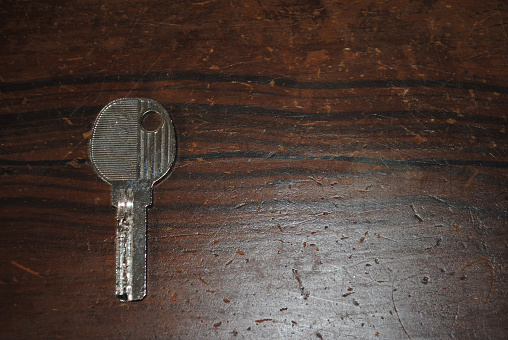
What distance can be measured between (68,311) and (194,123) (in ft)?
1.43

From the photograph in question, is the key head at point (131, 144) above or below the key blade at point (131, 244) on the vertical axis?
above

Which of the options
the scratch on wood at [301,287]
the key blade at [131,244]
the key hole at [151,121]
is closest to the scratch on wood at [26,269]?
the key blade at [131,244]

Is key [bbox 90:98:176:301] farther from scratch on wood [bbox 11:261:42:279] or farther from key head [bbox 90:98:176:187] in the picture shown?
scratch on wood [bbox 11:261:42:279]

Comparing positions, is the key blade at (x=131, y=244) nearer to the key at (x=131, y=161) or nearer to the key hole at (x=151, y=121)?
the key at (x=131, y=161)

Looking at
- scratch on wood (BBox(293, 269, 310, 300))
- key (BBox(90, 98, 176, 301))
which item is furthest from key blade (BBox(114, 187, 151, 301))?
scratch on wood (BBox(293, 269, 310, 300))

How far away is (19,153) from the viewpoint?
81cm

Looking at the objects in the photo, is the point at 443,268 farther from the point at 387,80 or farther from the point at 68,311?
the point at 68,311

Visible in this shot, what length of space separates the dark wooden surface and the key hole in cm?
3

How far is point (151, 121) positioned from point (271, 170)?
0.87ft

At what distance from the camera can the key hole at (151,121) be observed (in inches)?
31.3

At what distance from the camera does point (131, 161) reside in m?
0.77

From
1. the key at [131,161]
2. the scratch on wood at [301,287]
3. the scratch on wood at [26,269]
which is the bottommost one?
the scratch on wood at [26,269]

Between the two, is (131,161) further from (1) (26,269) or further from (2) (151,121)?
(1) (26,269)

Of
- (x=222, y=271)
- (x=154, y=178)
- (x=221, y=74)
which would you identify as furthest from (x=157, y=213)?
(x=221, y=74)
